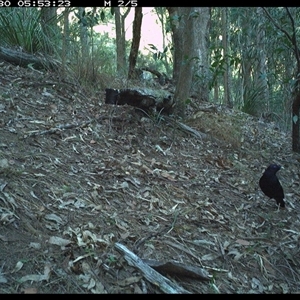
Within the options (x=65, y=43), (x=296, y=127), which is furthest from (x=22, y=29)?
(x=296, y=127)

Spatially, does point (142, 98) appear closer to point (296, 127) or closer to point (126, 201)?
point (126, 201)

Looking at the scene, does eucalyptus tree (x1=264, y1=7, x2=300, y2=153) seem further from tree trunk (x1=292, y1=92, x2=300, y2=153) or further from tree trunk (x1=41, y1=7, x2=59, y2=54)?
tree trunk (x1=41, y1=7, x2=59, y2=54)

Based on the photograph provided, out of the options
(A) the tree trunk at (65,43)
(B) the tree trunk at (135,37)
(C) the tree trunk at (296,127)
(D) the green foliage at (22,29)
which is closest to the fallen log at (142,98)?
(A) the tree trunk at (65,43)

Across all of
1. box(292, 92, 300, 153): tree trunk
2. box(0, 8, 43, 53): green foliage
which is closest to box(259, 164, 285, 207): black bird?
box(292, 92, 300, 153): tree trunk

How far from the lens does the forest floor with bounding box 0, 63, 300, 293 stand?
2.60 m

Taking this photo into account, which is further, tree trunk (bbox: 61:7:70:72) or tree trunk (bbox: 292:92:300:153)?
tree trunk (bbox: 61:7:70:72)

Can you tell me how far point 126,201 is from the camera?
3604mm

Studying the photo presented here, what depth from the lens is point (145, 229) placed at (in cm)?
321

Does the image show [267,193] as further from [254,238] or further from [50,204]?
[50,204]

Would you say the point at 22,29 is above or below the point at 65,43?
above

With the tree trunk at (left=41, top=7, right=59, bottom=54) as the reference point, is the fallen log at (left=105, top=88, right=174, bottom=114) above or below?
below

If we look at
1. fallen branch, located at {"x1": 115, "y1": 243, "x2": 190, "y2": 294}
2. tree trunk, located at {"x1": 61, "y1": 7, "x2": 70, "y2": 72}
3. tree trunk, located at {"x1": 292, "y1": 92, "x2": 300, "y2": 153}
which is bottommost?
fallen branch, located at {"x1": 115, "y1": 243, "x2": 190, "y2": 294}

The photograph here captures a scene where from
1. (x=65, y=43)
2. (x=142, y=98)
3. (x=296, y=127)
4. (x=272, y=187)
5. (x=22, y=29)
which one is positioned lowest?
(x=272, y=187)

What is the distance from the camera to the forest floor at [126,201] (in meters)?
2.60
